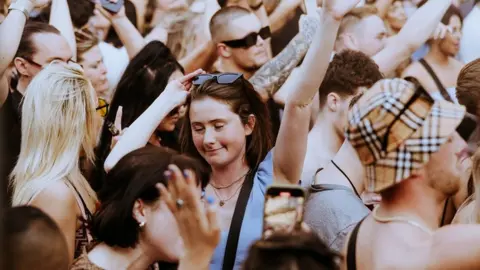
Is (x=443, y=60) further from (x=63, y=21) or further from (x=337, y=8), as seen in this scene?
(x=337, y=8)

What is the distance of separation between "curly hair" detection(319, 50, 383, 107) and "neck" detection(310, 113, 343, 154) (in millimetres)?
111

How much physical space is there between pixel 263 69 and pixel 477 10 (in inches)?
63.4

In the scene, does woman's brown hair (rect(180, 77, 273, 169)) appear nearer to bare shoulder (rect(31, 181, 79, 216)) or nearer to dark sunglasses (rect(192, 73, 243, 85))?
dark sunglasses (rect(192, 73, 243, 85))

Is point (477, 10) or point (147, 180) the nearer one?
point (147, 180)

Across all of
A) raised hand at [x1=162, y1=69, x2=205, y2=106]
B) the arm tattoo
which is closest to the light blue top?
raised hand at [x1=162, y1=69, x2=205, y2=106]

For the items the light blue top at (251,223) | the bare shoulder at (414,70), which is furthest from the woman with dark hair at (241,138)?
the bare shoulder at (414,70)

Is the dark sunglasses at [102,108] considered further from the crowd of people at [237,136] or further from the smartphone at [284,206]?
the smartphone at [284,206]

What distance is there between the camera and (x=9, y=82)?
5426 millimetres

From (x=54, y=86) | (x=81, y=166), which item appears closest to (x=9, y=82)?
(x=81, y=166)

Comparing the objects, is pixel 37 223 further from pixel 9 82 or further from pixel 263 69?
pixel 263 69

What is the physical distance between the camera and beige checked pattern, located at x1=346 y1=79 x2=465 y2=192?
3049mm

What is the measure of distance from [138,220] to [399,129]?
36.0 inches

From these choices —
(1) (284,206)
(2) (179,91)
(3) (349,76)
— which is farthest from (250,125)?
(1) (284,206)

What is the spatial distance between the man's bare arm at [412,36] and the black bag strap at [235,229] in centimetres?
197
